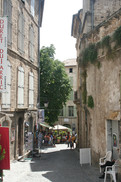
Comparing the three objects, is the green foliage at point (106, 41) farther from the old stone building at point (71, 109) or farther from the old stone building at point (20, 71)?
the old stone building at point (71, 109)

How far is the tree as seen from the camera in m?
25.1

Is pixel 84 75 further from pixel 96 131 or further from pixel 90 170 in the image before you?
pixel 90 170

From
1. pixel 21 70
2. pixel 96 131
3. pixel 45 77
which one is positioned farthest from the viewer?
pixel 45 77

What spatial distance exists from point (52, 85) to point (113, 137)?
51.3ft

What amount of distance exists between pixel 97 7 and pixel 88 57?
5.21 metres

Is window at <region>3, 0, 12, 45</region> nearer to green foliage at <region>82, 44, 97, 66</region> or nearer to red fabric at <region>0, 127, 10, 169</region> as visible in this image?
green foliage at <region>82, 44, 97, 66</region>

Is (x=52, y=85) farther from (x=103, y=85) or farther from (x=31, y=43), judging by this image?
(x=103, y=85)

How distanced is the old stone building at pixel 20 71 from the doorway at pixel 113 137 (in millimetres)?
5332

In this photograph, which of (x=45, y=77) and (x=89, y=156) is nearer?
(x=89, y=156)

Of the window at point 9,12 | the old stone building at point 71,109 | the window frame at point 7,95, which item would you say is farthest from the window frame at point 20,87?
the old stone building at point 71,109

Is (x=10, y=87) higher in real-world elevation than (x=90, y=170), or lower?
higher

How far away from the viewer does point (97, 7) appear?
617 inches

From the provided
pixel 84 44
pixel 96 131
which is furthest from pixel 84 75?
pixel 96 131

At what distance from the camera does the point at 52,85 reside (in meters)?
25.6
